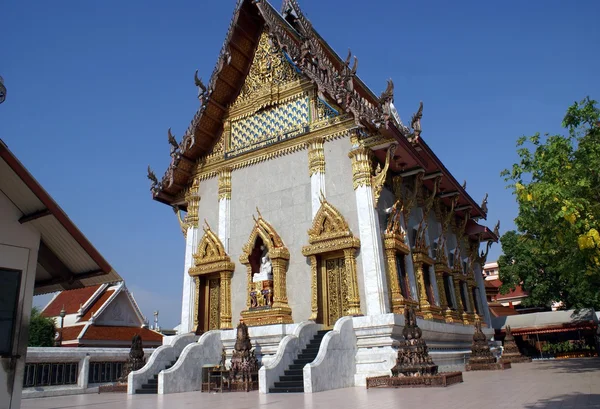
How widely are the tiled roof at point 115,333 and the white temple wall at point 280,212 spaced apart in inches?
353

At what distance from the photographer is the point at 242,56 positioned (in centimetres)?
1328

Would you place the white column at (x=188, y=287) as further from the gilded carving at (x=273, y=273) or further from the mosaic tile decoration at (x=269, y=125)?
the mosaic tile decoration at (x=269, y=125)

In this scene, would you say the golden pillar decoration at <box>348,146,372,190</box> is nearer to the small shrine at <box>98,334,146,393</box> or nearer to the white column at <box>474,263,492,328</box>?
the small shrine at <box>98,334,146,393</box>

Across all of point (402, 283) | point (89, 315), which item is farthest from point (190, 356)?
point (89, 315)

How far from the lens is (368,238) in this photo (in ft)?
32.6

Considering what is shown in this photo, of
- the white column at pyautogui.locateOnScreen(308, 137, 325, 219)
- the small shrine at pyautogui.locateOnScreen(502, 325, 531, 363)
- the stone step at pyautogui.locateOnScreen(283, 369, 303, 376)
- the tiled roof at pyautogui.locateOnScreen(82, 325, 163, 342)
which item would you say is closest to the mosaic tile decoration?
the white column at pyautogui.locateOnScreen(308, 137, 325, 219)

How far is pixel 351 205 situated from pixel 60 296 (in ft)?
55.9

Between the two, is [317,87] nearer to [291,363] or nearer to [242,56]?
[242,56]

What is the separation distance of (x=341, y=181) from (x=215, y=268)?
12.1 ft

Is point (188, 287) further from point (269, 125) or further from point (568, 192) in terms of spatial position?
point (568, 192)

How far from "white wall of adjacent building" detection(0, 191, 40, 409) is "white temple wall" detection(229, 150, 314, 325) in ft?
22.9

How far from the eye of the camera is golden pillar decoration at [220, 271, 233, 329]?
11.4 meters

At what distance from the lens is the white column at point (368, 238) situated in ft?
31.3

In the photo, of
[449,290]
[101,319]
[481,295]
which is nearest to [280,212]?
[449,290]
